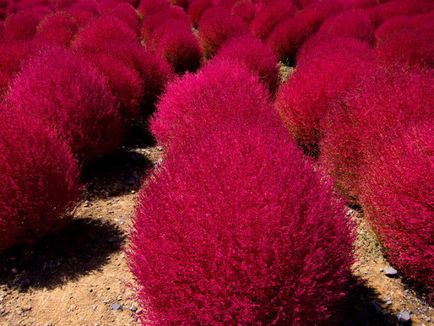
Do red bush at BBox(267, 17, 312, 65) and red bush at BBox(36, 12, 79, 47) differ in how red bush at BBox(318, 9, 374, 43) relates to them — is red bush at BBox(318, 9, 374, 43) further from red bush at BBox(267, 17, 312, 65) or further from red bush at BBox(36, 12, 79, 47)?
red bush at BBox(36, 12, 79, 47)

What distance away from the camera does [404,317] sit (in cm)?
244

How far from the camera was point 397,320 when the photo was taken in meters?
2.44

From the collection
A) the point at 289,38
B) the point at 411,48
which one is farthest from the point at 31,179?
the point at 289,38

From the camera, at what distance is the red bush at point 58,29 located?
280 inches

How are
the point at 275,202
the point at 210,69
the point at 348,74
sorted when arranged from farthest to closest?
the point at 210,69, the point at 348,74, the point at 275,202

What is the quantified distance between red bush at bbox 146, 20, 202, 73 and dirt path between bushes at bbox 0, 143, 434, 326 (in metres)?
4.27

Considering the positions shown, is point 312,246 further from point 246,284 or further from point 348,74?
point 348,74

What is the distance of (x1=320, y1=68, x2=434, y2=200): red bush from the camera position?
2.97 m

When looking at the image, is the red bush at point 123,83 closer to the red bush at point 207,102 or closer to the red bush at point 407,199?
the red bush at point 207,102

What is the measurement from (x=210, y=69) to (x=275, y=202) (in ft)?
8.85

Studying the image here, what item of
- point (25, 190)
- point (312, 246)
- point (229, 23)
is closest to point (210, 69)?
point (25, 190)

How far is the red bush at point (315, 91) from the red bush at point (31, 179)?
1.98 meters

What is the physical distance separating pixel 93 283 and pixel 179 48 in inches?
202

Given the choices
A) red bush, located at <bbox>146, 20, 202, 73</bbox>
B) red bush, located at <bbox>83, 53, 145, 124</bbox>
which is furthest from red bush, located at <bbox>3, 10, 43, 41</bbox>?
red bush, located at <bbox>83, 53, 145, 124</bbox>
